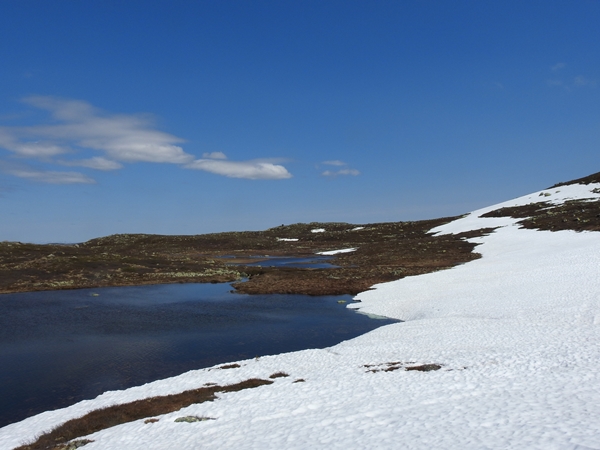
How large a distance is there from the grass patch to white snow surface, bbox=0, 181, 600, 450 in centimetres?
84

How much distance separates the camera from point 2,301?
5325cm

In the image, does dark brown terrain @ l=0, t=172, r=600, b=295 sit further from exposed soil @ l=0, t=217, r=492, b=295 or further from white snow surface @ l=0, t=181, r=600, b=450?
white snow surface @ l=0, t=181, r=600, b=450

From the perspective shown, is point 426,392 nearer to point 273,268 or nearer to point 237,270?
point 273,268

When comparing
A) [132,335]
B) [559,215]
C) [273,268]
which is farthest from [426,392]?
[559,215]

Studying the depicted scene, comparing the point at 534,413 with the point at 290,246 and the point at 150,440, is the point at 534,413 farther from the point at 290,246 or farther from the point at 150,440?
the point at 290,246

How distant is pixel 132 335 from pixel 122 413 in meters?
17.6

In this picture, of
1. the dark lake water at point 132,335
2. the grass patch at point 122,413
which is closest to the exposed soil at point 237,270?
the dark lake water at point 132,335

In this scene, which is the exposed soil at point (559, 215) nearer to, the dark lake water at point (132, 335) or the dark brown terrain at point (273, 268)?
the dark brown terrain at point (273, 268)

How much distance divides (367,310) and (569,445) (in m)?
34.0

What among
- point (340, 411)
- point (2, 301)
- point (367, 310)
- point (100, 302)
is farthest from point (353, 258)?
point (340, 411)

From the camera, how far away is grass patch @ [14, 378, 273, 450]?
1820cm

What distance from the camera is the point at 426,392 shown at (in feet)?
65.3

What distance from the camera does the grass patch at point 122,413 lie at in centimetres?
1820

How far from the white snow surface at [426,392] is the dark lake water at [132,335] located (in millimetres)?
3084
